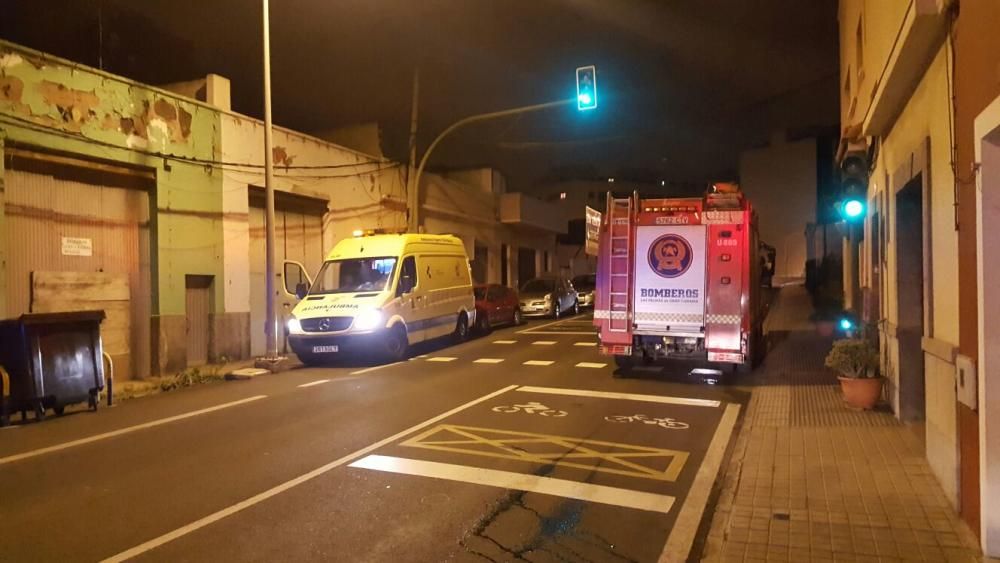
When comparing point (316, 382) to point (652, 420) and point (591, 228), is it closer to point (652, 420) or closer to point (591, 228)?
point (652, 420)

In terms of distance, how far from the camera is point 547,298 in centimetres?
2452

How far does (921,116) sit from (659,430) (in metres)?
4.28

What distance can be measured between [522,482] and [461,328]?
39.2ft

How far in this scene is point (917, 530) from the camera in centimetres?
466

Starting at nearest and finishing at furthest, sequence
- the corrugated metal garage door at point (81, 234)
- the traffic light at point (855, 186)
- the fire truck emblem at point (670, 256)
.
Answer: the traffic light at point (855, 186) < the fire truck emblem at point (670, 256) < the corrugated metal garage door at point (81, 234)

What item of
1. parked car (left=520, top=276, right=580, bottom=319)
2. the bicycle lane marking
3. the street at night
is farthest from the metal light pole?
parked car (left=520, top=276, right=580, bottom=319)

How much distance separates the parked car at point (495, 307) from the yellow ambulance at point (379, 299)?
2.17 meters

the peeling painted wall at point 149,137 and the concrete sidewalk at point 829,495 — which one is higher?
the peeling painted wall at point 149,137

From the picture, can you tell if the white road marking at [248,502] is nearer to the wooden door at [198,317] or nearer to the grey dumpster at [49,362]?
the grey dumpster at [49,362]

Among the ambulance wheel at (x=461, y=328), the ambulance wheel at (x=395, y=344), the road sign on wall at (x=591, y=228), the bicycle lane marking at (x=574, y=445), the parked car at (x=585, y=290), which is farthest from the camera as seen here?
the parked car at (x=585, y=290)

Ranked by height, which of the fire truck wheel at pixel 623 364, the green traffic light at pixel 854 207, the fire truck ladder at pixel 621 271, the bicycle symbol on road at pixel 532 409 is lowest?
the bicycle symbol on road at pixel 532 409

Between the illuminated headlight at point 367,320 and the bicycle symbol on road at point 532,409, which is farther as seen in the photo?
the illuminated headlight at point 367,320

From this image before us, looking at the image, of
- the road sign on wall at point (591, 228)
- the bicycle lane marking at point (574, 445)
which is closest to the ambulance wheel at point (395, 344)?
the bicycle lane marking at point (574, 445)

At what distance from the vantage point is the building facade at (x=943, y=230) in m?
4.19
